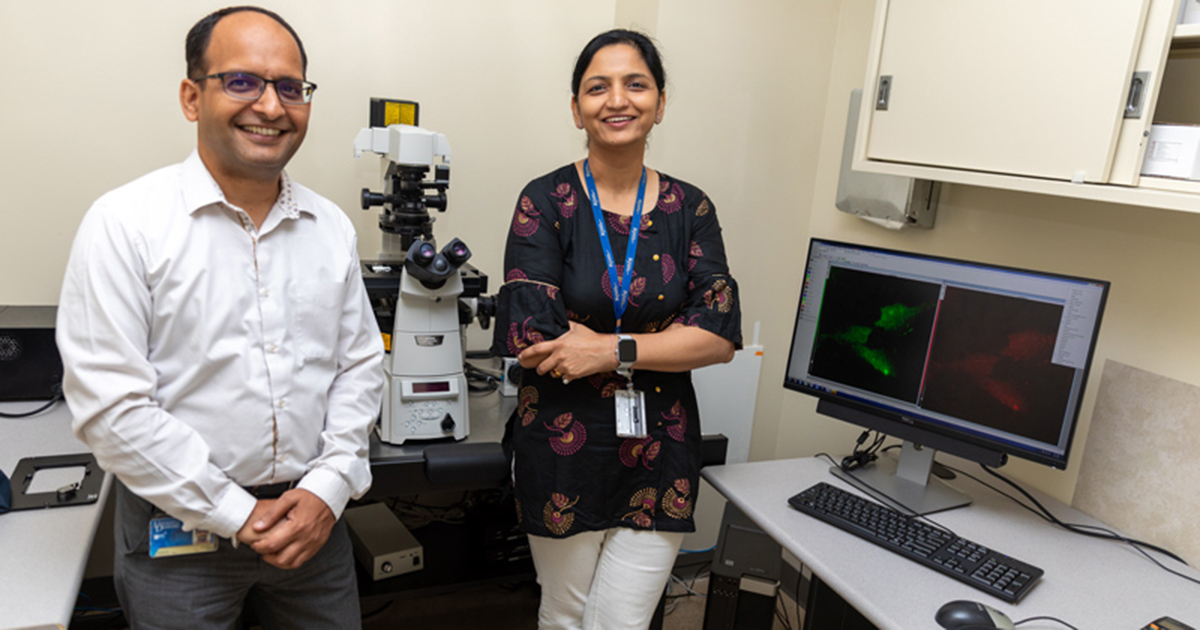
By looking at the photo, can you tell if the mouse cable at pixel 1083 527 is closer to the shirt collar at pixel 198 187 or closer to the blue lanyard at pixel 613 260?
the blue lanyard at pixel 613 260

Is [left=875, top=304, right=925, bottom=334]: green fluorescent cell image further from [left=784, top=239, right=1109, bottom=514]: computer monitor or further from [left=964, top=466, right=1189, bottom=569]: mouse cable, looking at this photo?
[left=964, top=466, right=1189, bottom=569]: mouse cable

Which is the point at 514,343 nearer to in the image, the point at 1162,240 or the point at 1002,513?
the point at 1002,513

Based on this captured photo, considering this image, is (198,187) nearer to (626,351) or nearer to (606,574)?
(626,351)

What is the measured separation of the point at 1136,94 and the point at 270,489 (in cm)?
178

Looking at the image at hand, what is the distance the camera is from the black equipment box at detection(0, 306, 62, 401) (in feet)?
6.18

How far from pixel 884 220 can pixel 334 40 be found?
1744 mm

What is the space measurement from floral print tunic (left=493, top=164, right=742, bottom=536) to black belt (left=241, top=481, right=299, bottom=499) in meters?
0.47

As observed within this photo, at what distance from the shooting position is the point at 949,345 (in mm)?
1744

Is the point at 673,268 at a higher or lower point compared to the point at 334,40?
lower

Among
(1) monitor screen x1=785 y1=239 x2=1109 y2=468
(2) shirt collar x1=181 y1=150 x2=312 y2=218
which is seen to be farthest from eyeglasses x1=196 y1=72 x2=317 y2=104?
(1) monitor screen x1=785 y1=239 x2=1109 y2=468

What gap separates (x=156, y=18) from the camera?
209 centimetres

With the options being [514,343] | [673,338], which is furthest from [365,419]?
[673,338]

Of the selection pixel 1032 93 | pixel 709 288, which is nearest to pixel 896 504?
pixel 709 288

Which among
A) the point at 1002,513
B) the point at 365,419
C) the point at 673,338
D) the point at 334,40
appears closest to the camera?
the point at 365,419
